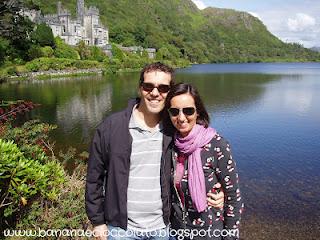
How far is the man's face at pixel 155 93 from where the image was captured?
3.19m

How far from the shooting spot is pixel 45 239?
521cm

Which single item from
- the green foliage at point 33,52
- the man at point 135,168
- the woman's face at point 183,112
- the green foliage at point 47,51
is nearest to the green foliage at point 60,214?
the man at point 135,168

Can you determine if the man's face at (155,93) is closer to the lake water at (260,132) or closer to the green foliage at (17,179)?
the green foliage at (17,179)

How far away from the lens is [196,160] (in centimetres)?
299

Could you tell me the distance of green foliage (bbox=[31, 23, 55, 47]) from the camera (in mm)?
63531

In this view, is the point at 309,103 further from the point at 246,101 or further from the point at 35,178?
the point at 35,178

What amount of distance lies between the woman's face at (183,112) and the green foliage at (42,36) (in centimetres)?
6585

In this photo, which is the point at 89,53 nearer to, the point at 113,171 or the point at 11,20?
the point at 11,20

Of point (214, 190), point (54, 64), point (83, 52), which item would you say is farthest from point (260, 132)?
point (83, 52)

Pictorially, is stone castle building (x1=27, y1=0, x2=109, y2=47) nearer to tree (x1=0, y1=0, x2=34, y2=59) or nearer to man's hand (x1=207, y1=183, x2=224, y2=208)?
tree (x1=0, y1=0, x2=34, y2=59)

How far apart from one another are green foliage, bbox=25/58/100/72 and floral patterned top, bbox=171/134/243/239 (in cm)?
5326

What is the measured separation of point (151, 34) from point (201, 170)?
13580 cm

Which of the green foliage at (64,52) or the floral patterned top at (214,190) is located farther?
the green foliage at (64,52)

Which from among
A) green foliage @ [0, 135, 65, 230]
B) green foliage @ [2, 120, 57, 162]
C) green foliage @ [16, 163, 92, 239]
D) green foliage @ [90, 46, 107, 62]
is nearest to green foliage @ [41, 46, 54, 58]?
green foliage @ [90, 46, 107, 62]
